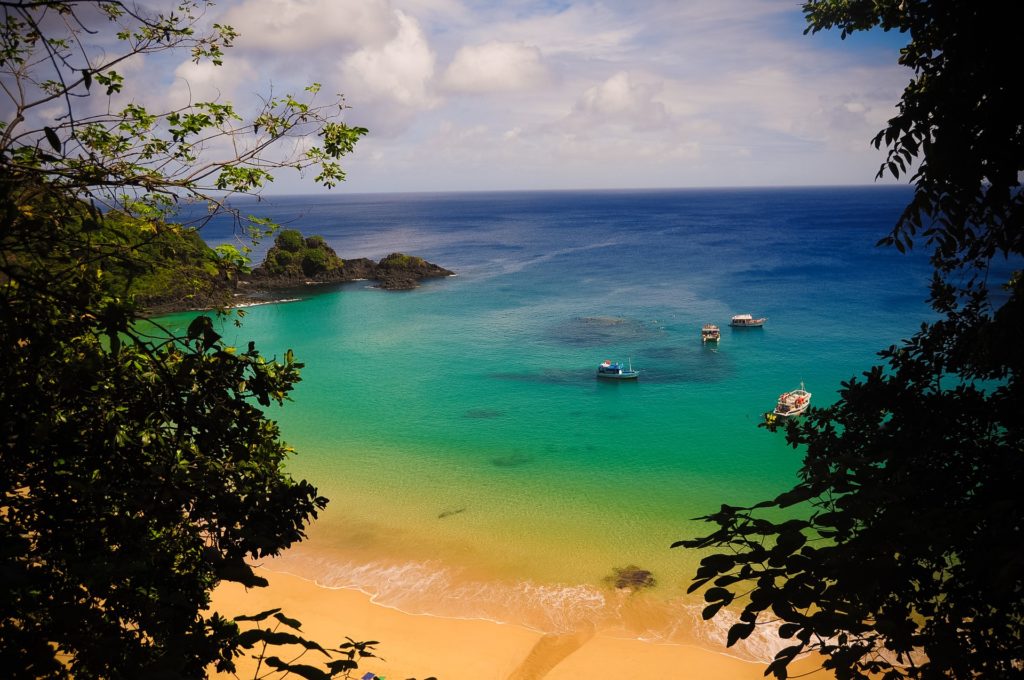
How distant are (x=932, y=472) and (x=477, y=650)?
11.7 metres

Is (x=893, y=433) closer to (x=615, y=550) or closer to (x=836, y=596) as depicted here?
(x=836, y=596)

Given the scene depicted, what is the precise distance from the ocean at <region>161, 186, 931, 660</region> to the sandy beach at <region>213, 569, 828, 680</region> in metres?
0.58

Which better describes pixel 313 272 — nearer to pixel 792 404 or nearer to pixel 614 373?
pixel 614 373

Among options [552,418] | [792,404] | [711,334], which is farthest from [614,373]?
[711,334]

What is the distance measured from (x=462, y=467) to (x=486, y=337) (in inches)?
765

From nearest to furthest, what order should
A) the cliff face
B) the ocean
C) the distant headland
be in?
the ocean
the distant headland
the cliff face

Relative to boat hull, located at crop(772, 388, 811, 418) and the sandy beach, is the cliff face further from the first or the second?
the sandy beach

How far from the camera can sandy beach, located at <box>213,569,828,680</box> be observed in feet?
44.1

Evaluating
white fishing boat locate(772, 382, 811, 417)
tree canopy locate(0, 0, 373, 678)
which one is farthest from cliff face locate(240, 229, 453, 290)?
tree canopy locate(0, 0, 373, 678)

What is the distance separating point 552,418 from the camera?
2969cm

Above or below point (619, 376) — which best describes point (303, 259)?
above

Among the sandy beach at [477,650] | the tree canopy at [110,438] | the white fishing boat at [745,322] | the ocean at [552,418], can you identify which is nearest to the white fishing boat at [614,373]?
the ocean at [552,418]

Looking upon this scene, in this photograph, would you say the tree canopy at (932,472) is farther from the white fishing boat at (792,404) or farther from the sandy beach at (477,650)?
the white fishing boat at (792,404)

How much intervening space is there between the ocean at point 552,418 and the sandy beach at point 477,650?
0.58 metres
